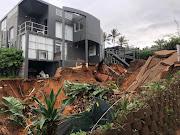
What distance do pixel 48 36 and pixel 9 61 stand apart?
190 inches

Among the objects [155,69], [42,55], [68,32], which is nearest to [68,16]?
[68,32]

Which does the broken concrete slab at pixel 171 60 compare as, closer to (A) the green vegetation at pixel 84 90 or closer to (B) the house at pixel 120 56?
(A) the green vegetation at pixel 84 90

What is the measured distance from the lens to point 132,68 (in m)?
11.6

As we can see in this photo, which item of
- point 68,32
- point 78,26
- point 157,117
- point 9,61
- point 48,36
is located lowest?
point 157,117

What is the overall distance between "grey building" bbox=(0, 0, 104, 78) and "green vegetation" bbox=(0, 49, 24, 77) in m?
0.58

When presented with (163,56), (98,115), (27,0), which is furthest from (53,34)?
(98,115)

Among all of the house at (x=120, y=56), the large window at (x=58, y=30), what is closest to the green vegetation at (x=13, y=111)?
the house at (x=120, y=56)

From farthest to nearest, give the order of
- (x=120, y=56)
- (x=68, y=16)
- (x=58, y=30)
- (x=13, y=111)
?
(x=120, y=56) < (x=68, y=16) < (x=58, y=30) < (x=13, y=111)

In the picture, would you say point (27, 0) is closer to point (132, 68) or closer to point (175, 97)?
point (132, 68)

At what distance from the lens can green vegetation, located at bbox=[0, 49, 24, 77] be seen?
44.0ft

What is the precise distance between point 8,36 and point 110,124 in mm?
19924

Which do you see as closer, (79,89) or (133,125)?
(133,125)

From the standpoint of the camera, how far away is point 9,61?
13609 millimetres

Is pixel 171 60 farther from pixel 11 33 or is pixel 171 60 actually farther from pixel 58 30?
pixel 11 33
